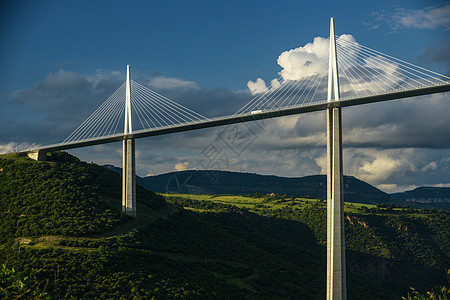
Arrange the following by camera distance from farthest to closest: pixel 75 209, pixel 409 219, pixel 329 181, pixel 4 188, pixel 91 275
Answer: pixel 409 219 < pixel 4 188 < pixel 75 209 < pixel 329 181 < pixel 91 275

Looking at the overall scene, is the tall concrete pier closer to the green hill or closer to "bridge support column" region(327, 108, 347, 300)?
"bridge support column" region(327, 108, 347, 300)

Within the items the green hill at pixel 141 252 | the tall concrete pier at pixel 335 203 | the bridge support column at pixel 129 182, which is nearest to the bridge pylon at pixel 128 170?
the bridge support column at pixel 129 182

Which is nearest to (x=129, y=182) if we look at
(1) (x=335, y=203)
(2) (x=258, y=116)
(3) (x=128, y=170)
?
(3) (x=128, y=170)

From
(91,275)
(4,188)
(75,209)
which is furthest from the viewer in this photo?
(4,188)

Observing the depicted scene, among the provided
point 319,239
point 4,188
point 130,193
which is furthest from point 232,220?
point 4,188

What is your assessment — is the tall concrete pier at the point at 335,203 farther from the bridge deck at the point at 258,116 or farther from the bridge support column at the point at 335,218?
the bridge deck at the point at 258,116

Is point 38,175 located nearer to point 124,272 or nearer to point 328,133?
point 124,272

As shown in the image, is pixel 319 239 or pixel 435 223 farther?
pixel 435 223
